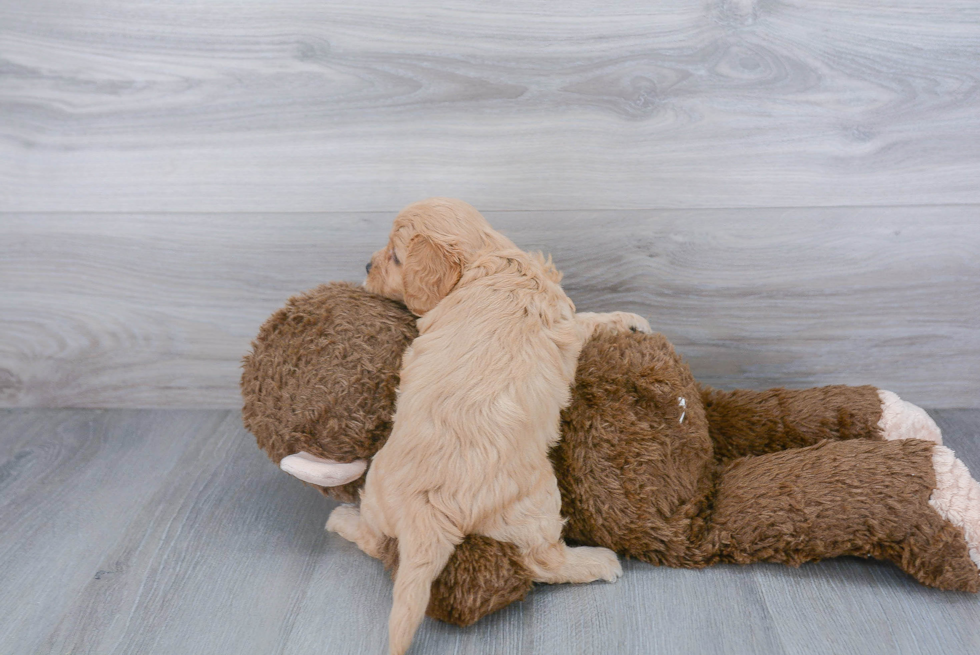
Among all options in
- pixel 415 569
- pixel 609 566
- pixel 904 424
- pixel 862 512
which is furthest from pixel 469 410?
pixel 904 424

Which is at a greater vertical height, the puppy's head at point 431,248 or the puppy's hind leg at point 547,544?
the puppy's head at point 431,248

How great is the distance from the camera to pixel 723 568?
94 centimetres

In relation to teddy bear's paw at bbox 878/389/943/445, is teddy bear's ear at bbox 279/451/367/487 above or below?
below

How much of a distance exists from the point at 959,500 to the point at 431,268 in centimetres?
66

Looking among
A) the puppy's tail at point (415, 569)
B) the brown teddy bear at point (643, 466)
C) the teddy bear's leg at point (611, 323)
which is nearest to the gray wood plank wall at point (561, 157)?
the teddy bear's leg at point (611, 323)

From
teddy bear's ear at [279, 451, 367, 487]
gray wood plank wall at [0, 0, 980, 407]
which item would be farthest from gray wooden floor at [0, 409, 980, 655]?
gray wood plank wall at [0, 0, 980, 407]

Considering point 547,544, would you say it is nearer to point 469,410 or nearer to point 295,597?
point 469,410

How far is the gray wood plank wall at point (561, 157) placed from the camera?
114cm

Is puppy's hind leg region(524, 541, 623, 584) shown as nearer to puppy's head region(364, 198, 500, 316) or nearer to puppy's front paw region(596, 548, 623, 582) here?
puppy's front paw region(596, 548, 623, 582)

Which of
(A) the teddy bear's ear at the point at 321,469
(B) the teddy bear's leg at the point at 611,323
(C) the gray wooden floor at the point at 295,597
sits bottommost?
(C) the gray wooden floor at the point at 295,597

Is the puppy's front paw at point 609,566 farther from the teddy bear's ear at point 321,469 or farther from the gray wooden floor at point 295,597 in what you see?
the teddy bear's ear at point 321,469

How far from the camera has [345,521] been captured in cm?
101

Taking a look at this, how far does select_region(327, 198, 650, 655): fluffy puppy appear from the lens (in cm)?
82

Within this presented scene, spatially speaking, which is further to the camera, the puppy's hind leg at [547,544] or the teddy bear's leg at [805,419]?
the teddy bear's leg at [805,419]
